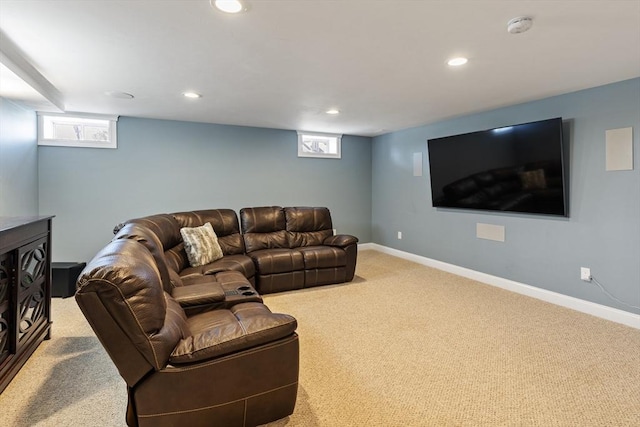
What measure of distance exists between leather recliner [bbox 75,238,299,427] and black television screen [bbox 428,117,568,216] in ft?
11.2

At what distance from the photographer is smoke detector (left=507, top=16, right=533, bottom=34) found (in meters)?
2.00

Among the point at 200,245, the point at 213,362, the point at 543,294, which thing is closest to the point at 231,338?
the point at 213,362

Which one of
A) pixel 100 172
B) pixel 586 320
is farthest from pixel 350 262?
pixel 100 172

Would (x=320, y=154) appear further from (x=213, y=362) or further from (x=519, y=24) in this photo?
(x=213, y=362)

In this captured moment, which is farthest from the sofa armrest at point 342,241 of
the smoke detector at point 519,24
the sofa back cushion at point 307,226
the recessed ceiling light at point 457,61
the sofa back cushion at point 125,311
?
the sofa back cushion at point 125,311

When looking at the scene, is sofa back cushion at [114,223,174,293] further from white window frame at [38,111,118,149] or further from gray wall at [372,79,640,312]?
gray wall at [372,79,640,312]

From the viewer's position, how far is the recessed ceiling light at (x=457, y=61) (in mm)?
2623

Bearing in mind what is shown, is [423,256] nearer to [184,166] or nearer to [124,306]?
[184,166]

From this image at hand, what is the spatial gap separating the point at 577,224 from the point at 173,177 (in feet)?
17.3

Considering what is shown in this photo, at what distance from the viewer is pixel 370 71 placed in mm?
2895

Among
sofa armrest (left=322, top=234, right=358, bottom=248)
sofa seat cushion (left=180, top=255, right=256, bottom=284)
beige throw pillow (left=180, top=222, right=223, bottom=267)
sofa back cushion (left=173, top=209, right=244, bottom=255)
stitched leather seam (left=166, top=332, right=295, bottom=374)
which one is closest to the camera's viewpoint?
stitched leather seam (left=166, top=332, right=295, bottom=374)

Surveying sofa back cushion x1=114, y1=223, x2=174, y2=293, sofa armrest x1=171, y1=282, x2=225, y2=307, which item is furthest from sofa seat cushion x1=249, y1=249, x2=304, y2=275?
sofa back cushion x1=114, y1=223, x2=174, y2=293

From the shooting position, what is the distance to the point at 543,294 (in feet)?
12.5

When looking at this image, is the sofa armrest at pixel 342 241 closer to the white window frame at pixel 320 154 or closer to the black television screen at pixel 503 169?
the black television screen at pixel 503 169
